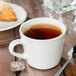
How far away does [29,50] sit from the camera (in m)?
0.49

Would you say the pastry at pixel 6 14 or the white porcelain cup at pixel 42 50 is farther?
the pastry at pixel 6 14

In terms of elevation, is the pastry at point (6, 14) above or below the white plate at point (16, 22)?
above

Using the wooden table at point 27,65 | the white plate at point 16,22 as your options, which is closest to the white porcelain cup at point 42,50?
the wooden table at point 27,65

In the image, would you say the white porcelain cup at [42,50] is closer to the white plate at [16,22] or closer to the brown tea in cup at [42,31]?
the brown tea in cup at [42,31]

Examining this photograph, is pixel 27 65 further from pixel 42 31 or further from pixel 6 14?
pixel 6 14

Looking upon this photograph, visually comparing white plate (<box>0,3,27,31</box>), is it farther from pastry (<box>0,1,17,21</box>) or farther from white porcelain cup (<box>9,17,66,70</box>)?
white porcelain cup (<box>9,17,66,70</box>)

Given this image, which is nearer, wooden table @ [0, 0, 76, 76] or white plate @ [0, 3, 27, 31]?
wooden table @ [0, 0, 76, 76]

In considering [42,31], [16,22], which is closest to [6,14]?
[16,22]

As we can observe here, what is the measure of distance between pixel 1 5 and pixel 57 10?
26cm

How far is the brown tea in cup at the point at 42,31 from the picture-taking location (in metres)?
0.50

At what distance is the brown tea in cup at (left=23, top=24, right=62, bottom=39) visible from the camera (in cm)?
50

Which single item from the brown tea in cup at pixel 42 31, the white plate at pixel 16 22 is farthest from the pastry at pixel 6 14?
the brown tea in cup at pixel 42 31

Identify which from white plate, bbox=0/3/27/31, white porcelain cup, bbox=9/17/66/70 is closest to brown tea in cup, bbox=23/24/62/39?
white porcelain cup, bbox=9/17/66/70

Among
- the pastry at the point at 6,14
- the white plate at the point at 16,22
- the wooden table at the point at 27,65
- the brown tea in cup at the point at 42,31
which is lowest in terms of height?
the wooden table at the point at 27,65
